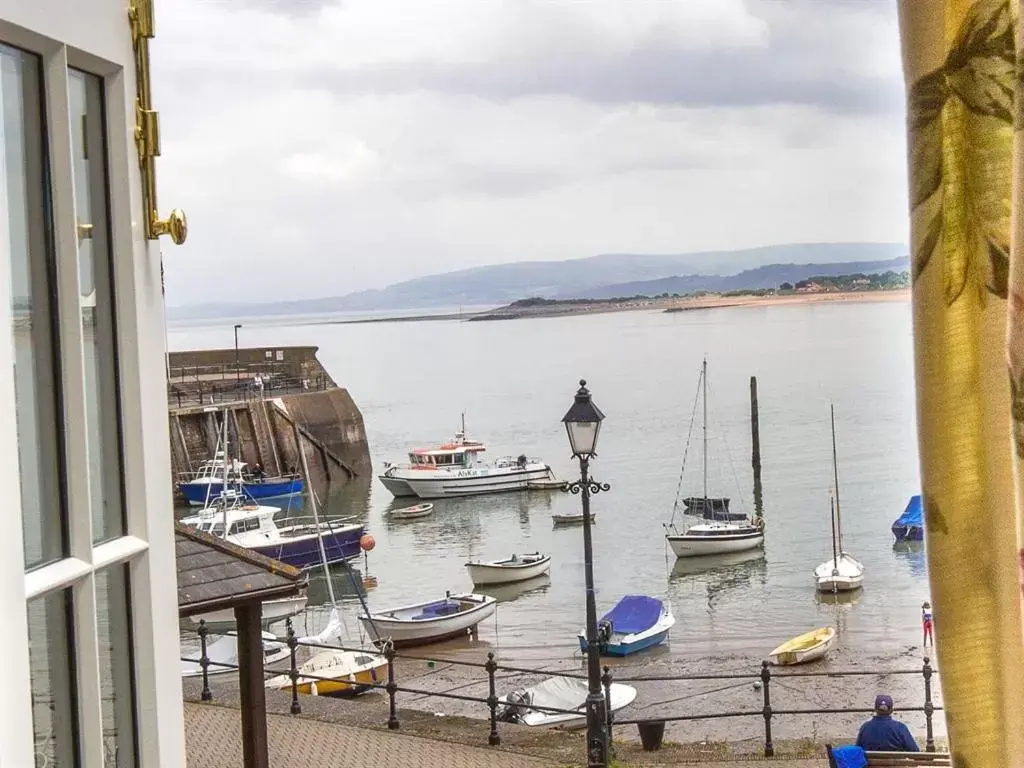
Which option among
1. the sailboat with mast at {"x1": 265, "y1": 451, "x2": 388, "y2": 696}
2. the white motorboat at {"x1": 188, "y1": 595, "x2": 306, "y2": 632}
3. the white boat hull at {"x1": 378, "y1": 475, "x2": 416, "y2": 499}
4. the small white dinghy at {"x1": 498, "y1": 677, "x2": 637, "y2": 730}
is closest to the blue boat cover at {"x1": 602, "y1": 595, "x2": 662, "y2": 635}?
the small white dinghy at {"x1": 498, "y1": 677, "x2": 637, "y2": 730}

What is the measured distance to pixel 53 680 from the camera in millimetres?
855

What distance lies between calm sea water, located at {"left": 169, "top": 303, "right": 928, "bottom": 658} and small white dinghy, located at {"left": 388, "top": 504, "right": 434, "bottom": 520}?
0.32m

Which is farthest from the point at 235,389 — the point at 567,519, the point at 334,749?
the point at 334,749

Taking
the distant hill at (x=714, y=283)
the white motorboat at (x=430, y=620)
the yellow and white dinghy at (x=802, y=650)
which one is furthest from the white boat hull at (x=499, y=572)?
the distant hill at (x=714, y=283)

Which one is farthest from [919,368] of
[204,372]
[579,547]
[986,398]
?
[204,372]

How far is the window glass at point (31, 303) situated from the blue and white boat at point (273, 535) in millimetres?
21074

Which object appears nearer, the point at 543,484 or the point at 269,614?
the point at 269,614

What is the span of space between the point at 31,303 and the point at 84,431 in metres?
0.10

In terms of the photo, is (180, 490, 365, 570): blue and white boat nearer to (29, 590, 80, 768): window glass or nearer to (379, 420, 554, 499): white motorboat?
(379, 420, 554, 499): white motorboat

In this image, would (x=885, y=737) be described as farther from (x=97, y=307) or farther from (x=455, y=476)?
(x=455, y=476)

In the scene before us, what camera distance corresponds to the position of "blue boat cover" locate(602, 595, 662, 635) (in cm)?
1700

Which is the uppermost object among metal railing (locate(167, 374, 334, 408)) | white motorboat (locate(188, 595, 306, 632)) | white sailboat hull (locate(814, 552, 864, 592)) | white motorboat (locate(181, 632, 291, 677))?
metal railing (locate(167, 374, 334, 408))

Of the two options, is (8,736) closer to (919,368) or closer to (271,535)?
(919,368)

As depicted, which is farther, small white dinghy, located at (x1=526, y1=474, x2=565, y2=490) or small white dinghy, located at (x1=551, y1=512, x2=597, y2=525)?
small white dinghy, located at (x1=526, y1=474, x2=565, y2=490)
